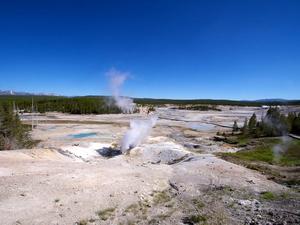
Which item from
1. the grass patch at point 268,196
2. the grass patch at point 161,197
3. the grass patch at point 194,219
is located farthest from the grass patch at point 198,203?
the grass patch at point 268,196

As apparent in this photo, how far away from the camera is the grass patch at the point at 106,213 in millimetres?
14382

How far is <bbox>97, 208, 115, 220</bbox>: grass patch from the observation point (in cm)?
1438

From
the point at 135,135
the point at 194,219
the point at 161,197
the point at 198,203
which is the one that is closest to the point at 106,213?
the point at 194,219

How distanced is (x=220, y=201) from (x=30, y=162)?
15779 mm

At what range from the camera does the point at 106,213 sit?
14.9m

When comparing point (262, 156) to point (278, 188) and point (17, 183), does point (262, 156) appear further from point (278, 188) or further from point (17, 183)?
point (17, 183)

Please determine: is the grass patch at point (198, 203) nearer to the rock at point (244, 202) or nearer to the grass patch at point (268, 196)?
the rock at point (244, 202)

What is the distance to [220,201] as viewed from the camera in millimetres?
17422

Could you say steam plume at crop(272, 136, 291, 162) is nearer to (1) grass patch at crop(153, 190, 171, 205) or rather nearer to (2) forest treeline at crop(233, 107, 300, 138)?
(2) forest treeline at crop(233, 107, 300, 138)

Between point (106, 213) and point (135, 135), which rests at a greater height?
point (135, 135)

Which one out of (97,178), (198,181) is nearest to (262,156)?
(198,181)

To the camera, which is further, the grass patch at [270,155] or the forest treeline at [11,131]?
the forest treeline at [11,131]

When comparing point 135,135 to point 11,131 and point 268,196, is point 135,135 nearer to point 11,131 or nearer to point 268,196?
point 11,131

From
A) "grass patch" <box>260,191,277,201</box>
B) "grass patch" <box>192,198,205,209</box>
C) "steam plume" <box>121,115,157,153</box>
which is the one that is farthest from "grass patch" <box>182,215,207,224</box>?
"steam plume" <box>121,115,157,153</box>
